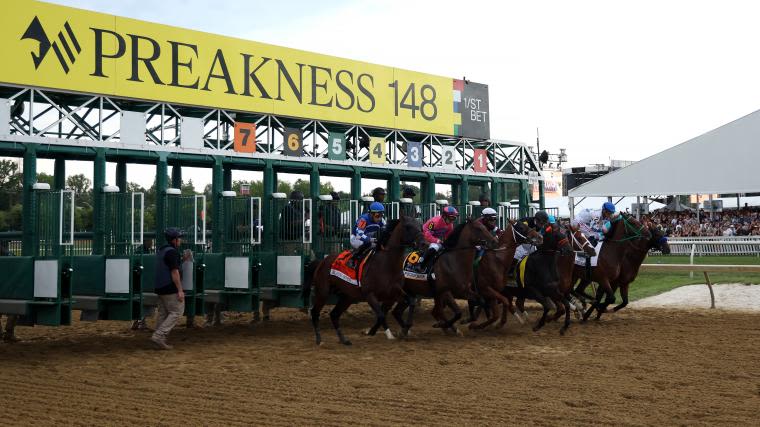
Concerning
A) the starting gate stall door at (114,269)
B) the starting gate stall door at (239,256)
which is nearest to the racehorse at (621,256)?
the starting gate stall door at (239,256)

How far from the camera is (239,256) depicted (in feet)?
33.0

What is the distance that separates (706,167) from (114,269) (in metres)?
18.1

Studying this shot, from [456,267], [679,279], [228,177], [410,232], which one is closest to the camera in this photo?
[410,232]

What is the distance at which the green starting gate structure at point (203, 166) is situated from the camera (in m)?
8.48

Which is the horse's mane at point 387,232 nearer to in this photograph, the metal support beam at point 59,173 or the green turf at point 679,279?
the metal support beam at point 59,173

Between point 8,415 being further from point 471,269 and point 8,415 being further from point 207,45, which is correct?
point 207,45

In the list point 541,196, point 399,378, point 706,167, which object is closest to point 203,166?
point 399,378

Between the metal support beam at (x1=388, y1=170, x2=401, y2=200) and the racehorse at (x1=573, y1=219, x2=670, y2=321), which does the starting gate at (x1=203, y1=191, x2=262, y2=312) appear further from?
the racehorse at (x1=573, y1=219, x2=670, y2=321)

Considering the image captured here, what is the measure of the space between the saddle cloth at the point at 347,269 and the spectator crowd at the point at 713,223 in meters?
16.2

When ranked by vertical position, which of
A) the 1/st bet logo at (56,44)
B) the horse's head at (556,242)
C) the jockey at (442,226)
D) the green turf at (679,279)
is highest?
the 1/st bet logo at (56,44)

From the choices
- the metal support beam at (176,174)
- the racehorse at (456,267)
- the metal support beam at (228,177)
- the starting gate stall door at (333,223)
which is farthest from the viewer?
the metal support beam at (228,177)

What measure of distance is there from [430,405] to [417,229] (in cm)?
353

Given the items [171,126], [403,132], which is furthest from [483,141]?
[171,126]

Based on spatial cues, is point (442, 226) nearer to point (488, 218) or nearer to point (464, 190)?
point (488, 218)
